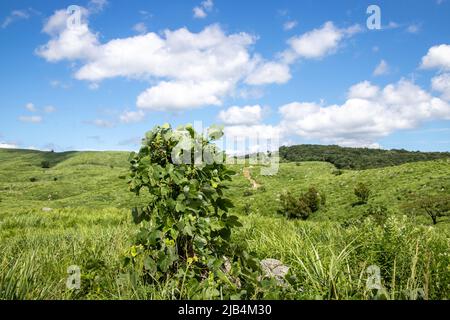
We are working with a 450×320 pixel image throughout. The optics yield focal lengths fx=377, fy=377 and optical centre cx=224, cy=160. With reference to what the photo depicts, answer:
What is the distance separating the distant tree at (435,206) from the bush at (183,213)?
84.4 ft

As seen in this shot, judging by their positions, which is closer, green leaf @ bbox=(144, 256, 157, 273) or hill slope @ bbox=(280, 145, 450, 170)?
green leaf @ bbox=(144, 256, 157, 273)

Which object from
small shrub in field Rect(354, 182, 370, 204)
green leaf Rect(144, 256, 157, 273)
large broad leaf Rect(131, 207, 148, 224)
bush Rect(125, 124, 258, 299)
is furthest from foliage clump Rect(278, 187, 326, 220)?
green leaf Rect(144, 256, 157, 273)

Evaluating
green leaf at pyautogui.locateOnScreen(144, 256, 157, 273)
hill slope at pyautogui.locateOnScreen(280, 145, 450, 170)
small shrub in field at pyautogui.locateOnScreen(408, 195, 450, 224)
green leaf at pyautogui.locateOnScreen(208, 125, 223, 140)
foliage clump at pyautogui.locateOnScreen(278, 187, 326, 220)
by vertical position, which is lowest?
foliage clump at pyautogui.locateOnScreen(278, 187, 326, 220)

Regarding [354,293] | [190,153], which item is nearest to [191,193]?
[190,153]

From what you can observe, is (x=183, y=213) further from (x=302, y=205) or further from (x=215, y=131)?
(x=302, y=205)

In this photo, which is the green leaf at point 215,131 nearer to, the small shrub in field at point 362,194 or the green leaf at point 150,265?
the green leaf at point 150,265

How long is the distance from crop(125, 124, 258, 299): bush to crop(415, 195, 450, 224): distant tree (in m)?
25.7

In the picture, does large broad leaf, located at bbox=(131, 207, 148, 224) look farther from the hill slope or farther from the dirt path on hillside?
the hill slope

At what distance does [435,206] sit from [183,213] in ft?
92.7

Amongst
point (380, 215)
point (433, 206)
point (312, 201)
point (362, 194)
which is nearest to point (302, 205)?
point (312, 201)

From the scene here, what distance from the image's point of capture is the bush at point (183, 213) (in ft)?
13.4

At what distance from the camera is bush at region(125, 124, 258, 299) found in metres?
4.08

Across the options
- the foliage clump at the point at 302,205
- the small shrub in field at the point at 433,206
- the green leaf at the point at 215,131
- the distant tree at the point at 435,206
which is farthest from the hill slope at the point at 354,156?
the green leaf at the point at 215,131
